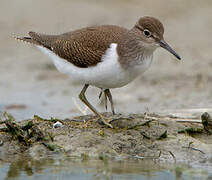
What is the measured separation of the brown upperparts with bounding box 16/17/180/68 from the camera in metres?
6.93

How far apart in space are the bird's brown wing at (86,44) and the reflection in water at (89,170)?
151 centimetres

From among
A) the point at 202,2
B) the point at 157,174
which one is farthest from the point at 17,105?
the point at 202,2

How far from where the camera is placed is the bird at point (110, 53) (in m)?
6.77

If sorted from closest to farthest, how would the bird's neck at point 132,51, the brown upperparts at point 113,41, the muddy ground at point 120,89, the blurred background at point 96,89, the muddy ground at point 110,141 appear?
the muddy ground at point 110,141
the muddy ground at point 120,89
the bird's neck at point 132,51
the brown upperparts at point 113,41
the blurred background at point 96,89

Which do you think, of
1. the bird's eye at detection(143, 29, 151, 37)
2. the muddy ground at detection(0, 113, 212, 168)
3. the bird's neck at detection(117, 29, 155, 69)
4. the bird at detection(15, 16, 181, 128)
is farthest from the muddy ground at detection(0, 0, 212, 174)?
the bird's eye at detection(143, 29, 151, 37)

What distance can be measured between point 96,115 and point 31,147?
1262 millimetres

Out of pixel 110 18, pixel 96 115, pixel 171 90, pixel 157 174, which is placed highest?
pixel 110 18

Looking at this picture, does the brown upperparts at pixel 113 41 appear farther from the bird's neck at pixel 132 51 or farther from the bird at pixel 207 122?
the bird at pixel 207 122

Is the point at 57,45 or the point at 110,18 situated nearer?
the point at 57,45

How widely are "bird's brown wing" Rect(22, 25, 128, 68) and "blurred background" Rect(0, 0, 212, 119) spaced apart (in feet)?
4.79

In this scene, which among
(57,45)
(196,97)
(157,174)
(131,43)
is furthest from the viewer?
(196,97)

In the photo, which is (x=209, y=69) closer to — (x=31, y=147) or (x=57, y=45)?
(x=57, y=45)

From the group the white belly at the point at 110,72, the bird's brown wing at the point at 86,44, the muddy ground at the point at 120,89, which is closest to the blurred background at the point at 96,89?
the muddy ground at the point at 120,89

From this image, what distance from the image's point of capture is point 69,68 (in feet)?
23.8
